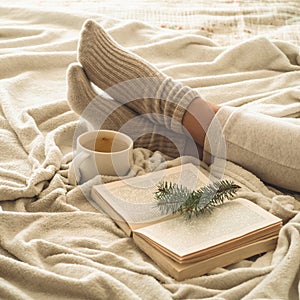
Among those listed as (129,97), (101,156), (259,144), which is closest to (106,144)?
(101,156)

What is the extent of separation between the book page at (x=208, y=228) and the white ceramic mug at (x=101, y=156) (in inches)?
6.8

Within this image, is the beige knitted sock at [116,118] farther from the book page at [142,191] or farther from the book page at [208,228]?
the book page at [208,228]

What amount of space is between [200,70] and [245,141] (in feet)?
1.59

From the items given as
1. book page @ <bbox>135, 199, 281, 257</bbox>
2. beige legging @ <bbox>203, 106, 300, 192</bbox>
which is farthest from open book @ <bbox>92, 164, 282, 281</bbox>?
beige legging @ <bbox>203, 106, 300, 192</bbox>

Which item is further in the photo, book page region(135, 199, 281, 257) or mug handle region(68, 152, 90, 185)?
mug handle region(68, 152, 90, 185)

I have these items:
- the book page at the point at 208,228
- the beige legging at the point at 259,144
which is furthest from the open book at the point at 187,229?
the beige legging at the point at 259,144

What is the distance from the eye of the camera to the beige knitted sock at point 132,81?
1112 millimetres

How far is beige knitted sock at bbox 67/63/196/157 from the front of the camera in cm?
112

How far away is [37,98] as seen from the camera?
1.32 m

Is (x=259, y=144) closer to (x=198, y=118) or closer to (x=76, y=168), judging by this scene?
(x=198, y=118)

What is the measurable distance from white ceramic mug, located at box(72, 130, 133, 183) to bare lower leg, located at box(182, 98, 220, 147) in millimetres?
151

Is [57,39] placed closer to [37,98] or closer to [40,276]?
[37,98]

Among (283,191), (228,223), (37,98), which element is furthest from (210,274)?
(37,98)

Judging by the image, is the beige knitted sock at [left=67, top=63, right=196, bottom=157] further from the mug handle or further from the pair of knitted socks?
the mug handle
